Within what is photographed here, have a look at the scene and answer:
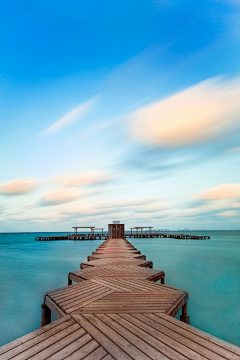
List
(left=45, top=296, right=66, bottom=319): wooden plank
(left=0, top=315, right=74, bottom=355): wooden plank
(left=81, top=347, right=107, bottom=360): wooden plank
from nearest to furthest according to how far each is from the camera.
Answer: (left=81, top=347, right=107, bottom=360): wooden plank < (left=0, top=315, right=74, bottom=355): wooden plank < (left=45, top=296, right=66, bottom=319): wooden plank

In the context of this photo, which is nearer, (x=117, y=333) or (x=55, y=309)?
(x=117, y=333)

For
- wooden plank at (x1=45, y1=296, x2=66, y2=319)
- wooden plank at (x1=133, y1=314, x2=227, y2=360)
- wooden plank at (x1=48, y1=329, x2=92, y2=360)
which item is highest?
wooden plank at (x1=48, y1=329, x2=92, y2=360)

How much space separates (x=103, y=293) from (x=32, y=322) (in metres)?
4.36

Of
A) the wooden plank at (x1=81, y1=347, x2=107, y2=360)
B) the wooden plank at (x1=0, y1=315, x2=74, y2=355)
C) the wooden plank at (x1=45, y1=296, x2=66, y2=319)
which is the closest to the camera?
the wooden plank at (x1=81, y1=347, x2=107, y2=360)

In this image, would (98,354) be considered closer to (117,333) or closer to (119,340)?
(119,340)

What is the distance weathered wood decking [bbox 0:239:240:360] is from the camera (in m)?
2.38

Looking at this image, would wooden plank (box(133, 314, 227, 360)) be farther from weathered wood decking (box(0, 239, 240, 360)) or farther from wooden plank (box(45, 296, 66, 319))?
wooden plank (box(45, 296, 66, 319))

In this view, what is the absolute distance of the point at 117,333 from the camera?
281 cm

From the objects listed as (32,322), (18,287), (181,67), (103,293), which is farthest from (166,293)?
(181,67)

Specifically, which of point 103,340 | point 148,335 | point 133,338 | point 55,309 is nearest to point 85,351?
point 103,340

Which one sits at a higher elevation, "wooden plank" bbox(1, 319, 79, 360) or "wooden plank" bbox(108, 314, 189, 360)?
"wooden plank" bbox(1, 319, 79, 360)

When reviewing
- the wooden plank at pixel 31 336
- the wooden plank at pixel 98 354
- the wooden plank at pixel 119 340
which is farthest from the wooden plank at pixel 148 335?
the wooden plank at pixel 31 336

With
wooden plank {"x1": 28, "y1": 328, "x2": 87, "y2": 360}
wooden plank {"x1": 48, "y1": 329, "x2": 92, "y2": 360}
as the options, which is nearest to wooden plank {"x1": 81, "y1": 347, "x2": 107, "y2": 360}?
wooden plank {"x1": 48, "y1": 329, "x2": 92, "y2": 360}

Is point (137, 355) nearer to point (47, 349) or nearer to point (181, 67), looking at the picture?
point (47, 349)
